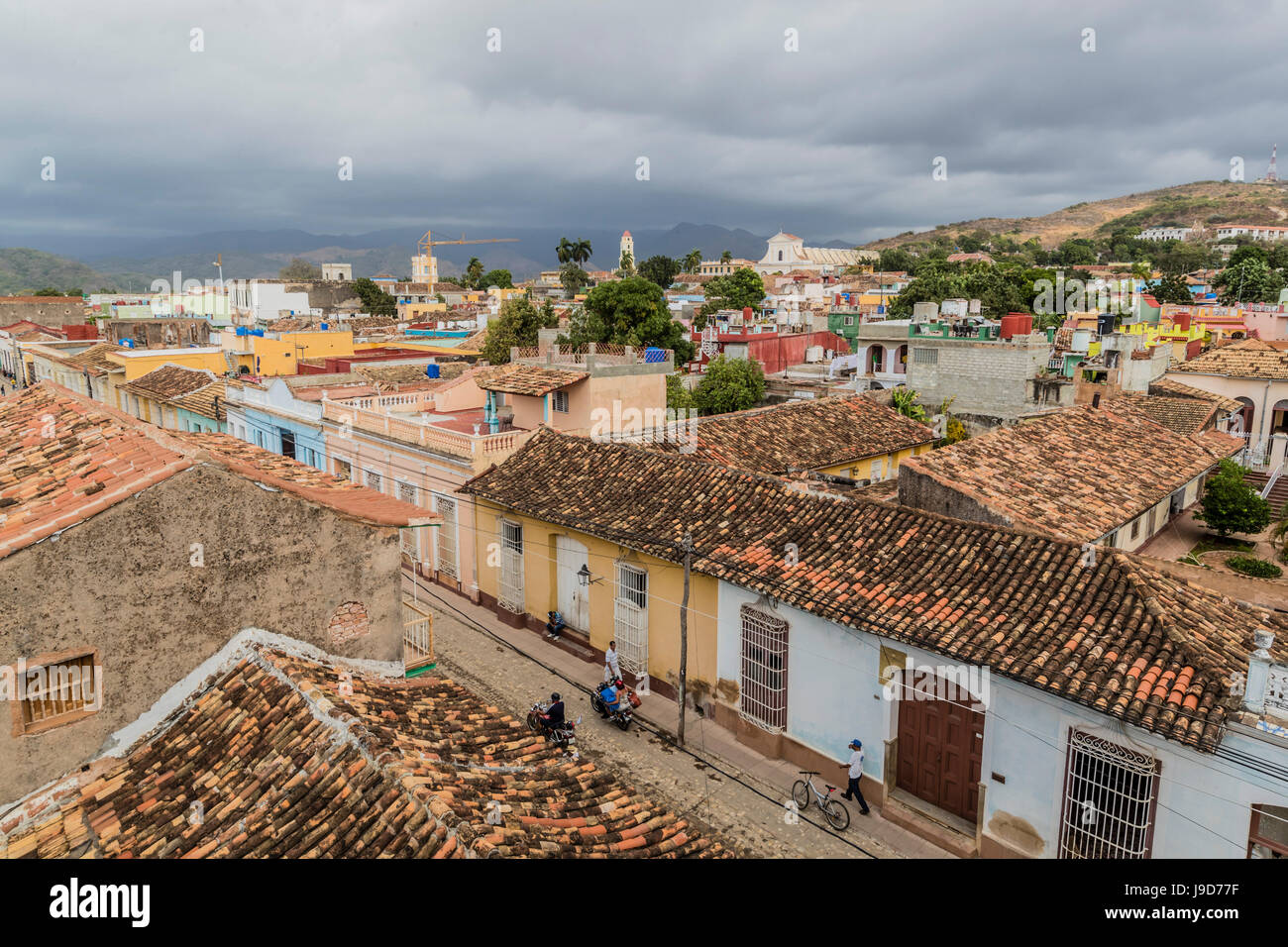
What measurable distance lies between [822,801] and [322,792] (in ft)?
26.1

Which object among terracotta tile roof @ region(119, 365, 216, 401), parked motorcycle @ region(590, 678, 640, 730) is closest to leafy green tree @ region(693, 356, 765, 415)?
parked motorcycle @ region(590, 678, 640, 730)

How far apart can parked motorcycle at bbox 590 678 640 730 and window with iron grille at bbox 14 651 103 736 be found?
29.7 feet

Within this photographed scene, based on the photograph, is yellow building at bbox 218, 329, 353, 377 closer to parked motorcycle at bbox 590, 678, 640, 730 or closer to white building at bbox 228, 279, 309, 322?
parked motorcycle at bbox 590, 678, 640, 730

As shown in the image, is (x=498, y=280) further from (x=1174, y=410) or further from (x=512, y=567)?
(x=512, y=567)

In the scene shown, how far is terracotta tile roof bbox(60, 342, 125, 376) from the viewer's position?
111 feet

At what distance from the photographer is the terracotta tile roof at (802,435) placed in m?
21.4

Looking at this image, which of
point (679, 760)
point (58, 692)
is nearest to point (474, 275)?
point (679, 760)

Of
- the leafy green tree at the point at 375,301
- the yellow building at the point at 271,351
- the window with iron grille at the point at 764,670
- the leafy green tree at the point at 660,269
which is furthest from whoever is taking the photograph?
the leafy green tree at the point at 660,269

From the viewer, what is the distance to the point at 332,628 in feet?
30.8

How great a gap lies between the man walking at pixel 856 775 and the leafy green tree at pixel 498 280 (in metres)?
112

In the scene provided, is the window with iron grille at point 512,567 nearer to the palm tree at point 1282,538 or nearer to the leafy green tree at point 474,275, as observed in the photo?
the palm tree at point 1282,538

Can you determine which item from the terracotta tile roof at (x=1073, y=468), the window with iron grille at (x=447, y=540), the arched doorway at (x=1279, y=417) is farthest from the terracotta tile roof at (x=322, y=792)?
the arched doorway at (x=1279, y=417)
